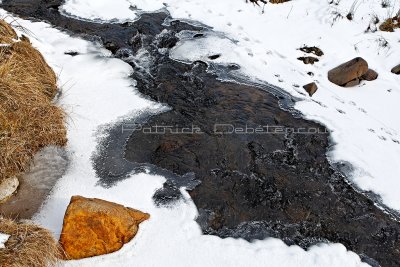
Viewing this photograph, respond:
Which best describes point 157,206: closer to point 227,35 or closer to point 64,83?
point 64,83

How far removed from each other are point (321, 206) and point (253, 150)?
111 centimetres

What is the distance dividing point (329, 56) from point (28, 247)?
5.89 m

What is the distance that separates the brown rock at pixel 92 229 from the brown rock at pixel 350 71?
4.44m

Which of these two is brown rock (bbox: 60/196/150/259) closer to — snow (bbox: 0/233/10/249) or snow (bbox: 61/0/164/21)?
snow (bbox: 0/233/10/249)

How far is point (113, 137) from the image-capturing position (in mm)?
5109

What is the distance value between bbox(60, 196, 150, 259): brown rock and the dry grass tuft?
0.46 feet

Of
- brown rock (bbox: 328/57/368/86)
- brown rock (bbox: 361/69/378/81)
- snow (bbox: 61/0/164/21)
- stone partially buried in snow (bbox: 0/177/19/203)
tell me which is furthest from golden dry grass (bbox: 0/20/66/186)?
brown rock (bbox: 361/69/378/81)

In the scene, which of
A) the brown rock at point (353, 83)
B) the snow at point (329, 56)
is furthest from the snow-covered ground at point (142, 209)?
the brown rock at point (353, 83)

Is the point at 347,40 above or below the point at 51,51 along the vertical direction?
Answer: above

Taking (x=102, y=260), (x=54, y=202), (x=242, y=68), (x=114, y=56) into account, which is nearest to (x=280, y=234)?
(x=102, y=260)

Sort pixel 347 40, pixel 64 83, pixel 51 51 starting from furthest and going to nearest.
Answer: pixel 347 40, pixel 51 51, pixel 64 83

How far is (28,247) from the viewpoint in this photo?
325 cm

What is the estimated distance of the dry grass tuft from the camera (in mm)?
3160

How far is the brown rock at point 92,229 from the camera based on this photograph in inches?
140
